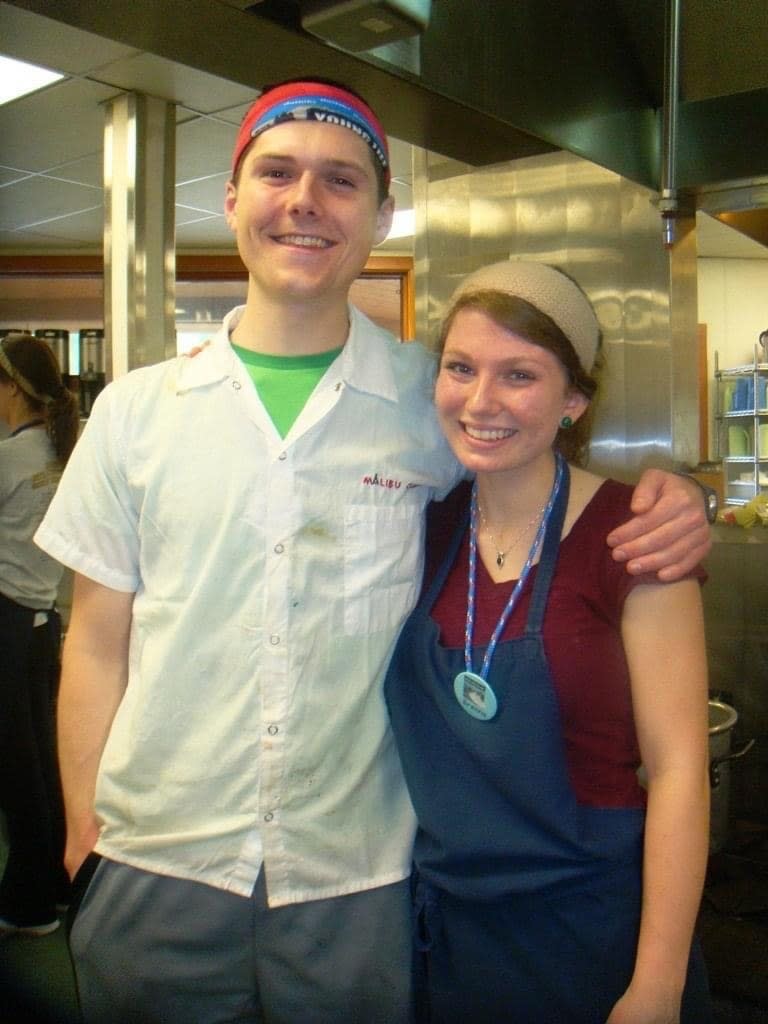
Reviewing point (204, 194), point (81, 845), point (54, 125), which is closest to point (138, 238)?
point (54, 125)

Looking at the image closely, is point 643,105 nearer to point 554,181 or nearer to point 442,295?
point 554,181

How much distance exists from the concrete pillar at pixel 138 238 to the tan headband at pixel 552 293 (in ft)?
5.67

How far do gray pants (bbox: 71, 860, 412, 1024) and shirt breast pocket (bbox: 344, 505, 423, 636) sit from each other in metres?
0.31

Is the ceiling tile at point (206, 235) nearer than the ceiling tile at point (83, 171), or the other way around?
the ceiling tile at point (83, 171)

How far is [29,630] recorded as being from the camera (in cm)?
263

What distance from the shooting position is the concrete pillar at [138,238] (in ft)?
8.77

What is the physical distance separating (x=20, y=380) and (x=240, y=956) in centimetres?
205

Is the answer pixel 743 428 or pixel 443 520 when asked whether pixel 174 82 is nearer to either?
pixel 443 520

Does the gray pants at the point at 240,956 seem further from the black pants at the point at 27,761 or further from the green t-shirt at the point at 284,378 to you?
the black pants at the point at 27,761

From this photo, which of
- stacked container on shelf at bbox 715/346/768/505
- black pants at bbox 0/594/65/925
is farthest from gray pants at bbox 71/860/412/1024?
stacked container on shelf at bbox 715/346/768/505

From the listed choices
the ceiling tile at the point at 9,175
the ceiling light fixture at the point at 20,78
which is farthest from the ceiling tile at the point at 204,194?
the ceiling light fixture at the point at 20,78

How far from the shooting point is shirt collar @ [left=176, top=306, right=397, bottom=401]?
116 cm

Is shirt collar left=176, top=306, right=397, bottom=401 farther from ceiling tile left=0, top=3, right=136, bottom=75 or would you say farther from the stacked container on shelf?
the stacked container on shelf

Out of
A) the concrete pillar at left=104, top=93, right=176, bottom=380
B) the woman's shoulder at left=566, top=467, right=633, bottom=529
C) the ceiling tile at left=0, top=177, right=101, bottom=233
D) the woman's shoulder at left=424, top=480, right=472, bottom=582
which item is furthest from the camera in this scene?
the ceiling tile at left=0, top=177, right=101, bottom=233
